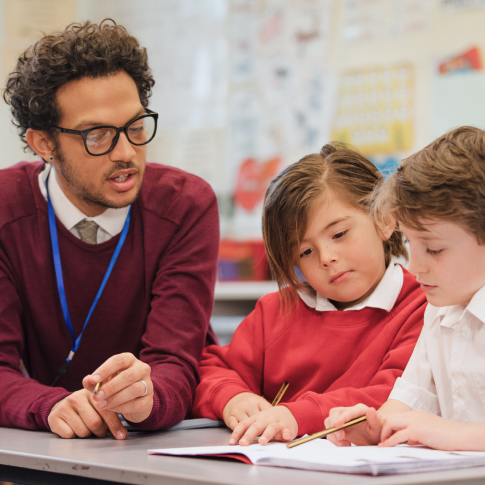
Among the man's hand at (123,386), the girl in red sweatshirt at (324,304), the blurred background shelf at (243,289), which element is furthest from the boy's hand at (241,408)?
the blurred background shelf at (243,289)

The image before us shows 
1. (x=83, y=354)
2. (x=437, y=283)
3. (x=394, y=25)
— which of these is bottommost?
(x=83, y=354)

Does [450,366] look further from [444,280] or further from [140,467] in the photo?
[140,467]

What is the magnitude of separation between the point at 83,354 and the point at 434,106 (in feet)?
→ 6.23

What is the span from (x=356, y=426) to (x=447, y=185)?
0.38m

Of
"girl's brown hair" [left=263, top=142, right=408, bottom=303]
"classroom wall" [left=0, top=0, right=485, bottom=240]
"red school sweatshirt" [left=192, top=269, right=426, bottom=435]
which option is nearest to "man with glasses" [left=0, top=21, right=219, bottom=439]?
"red school sweatshirt" [left=192, top=269, right=426, bottom=435]

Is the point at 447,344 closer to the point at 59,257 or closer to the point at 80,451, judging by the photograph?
the point at 80,451

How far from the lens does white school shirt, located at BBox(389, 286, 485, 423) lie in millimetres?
909

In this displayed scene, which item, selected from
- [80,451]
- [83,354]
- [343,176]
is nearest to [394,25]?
[343,176]

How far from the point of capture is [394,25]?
267cm

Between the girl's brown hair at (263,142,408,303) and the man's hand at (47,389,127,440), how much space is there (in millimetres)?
446

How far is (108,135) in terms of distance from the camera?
53.1 inches

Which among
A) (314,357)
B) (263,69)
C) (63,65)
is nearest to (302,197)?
(314,357)

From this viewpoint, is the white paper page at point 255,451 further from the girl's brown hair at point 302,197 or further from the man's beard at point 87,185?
the man's beard at point 87,185

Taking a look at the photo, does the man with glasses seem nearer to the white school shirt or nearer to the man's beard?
the man's beard
